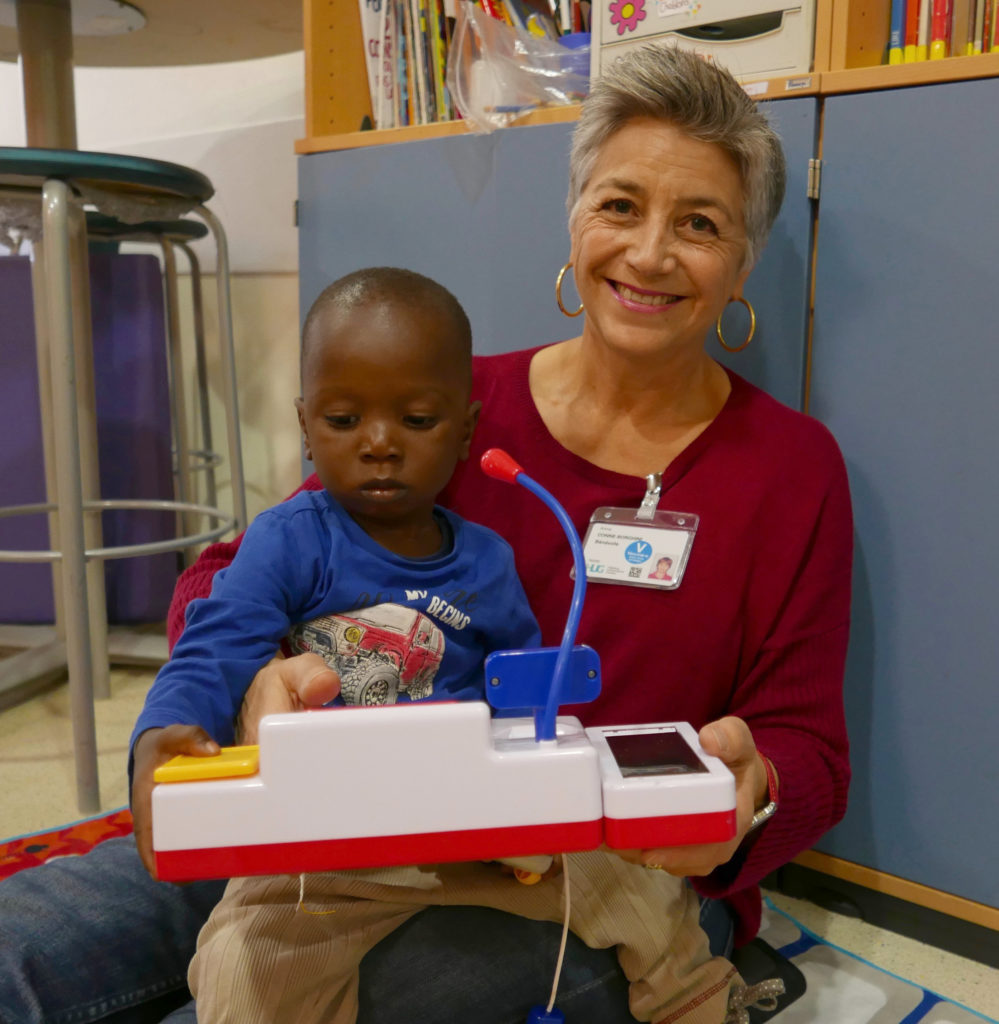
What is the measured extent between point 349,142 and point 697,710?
116 cm

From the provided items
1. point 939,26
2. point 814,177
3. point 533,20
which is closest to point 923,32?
point 939,26

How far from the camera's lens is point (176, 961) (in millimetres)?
1086

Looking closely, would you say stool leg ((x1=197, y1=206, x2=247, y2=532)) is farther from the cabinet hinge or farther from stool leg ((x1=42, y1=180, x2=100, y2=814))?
the cabinet hinge

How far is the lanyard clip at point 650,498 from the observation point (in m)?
1.15

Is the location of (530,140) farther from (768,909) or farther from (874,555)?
(768,909)

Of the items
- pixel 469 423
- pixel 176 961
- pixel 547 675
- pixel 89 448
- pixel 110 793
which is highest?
pixel 469 423

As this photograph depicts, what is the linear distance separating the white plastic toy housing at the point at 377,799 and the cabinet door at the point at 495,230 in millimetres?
859

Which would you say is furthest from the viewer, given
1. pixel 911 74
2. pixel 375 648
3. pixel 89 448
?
pixel 89 448

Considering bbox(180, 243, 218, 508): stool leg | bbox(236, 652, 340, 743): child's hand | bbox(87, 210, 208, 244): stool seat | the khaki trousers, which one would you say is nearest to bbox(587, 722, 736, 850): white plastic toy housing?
bbox(236, 652, 340, 743): child's hand

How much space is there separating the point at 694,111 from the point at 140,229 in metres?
1.42

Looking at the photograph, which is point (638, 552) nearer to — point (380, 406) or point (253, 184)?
point (380, 406)

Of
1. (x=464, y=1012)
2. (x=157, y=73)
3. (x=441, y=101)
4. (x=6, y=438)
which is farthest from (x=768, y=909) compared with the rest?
(x=157, y=73)

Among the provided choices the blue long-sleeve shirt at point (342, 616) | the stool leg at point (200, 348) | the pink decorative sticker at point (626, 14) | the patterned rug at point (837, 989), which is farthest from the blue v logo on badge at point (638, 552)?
the stool leg at point (200, 348)

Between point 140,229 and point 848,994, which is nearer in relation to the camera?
point 848,994
